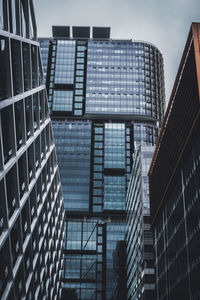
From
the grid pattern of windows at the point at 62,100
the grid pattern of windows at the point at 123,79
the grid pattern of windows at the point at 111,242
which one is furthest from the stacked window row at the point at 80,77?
the grid pattern of windows at the point at 111,242

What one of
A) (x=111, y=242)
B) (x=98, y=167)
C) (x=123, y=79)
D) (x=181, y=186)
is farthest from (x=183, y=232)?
(x=123, y=79)

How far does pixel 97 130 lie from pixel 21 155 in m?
147

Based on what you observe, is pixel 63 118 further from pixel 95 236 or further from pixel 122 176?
pixel 95 236

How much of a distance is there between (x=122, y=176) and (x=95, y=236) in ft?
95.0

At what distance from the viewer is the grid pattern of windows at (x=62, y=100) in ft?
590

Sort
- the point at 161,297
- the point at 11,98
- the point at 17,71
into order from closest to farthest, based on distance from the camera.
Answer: the point at 11,98 → the point at 17,71 → the point at 161,297

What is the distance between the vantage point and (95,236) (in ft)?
488

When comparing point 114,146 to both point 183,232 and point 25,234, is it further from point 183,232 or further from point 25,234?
point 25,234

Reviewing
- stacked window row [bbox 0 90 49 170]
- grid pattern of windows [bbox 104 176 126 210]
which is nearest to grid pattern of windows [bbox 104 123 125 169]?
grid pattern of windows [bbox 104 176 126 210]

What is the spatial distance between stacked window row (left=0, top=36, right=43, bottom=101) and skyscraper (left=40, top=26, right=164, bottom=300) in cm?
11473

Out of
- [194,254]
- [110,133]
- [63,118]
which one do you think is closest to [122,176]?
[110,133]

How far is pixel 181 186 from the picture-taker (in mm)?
57000

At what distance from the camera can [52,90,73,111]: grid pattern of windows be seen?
180 m

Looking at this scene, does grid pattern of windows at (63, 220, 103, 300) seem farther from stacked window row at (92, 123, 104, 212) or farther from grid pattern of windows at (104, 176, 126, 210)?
grid pattern of windows at (104, 176, 126, 210)
